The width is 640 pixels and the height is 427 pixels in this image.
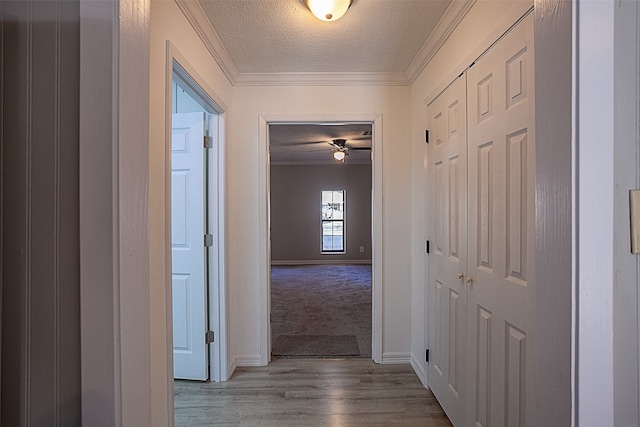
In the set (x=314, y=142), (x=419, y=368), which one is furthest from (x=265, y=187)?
Result: (x=314, y=142)

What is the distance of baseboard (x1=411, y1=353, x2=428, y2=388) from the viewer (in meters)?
2.43

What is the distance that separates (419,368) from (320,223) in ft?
19.6

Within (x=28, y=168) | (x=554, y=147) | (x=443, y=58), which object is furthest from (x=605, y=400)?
(x=443, y=58)

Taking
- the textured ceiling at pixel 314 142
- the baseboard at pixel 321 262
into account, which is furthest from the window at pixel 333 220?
the textured ceiling at pixel 314 142

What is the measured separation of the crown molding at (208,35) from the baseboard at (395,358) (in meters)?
2.69

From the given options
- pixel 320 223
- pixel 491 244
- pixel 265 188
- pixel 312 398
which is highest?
pixel 265 188

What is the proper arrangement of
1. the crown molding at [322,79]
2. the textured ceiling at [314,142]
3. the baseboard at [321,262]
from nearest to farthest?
the crown molding at [322,79]
the textured ceiling at [314,142]
the baseboard at [321,262]

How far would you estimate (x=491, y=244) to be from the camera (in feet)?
4.88

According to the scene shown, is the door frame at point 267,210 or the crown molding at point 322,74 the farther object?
the door frame at point 267,210

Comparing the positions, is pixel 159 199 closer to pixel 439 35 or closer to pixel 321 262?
pixel 439 35

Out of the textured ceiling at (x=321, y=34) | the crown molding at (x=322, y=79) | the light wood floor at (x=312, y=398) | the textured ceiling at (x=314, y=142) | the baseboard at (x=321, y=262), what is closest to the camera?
the textured ceiling at (x=321, y=34)

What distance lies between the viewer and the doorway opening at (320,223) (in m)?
4.88

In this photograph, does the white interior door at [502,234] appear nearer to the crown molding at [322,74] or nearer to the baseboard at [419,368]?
the crown molding at [322,74]

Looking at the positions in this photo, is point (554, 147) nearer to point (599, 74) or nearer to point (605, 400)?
point (599, 74)
